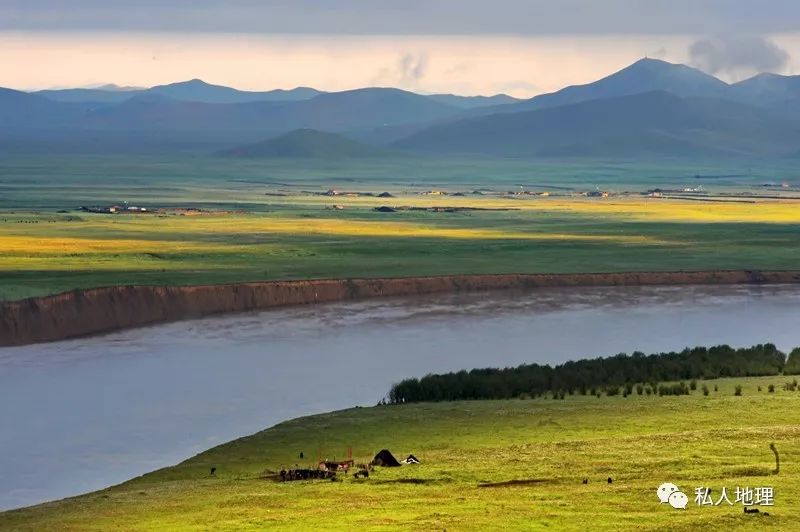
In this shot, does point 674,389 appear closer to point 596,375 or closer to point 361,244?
point 596,375

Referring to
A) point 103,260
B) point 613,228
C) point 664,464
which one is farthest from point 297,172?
point 664,464

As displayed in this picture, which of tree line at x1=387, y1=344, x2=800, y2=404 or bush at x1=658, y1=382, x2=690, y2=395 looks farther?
tree line at x1=387, y1=344, x2=800, y2=404

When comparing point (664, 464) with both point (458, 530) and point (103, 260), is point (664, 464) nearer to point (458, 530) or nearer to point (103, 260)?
point (458, 530)

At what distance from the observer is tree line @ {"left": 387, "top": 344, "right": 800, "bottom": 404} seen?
30.8 m

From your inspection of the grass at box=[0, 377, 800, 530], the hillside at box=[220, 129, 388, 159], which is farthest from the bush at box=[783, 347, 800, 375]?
the hillside at box=[220, 129, 388, 159]

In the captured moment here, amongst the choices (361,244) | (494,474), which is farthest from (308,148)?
(494,474)

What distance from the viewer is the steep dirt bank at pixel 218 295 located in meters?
41.9

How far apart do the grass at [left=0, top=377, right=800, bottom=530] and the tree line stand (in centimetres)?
313

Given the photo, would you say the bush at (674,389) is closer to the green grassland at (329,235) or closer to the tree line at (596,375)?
the tree line at (596,375)

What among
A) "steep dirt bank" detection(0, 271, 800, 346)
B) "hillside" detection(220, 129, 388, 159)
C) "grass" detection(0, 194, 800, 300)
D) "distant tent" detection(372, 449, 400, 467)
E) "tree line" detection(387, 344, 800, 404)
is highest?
"hillside" detection(220, 129, 388, 159)

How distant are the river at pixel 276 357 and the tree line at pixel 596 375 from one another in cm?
174

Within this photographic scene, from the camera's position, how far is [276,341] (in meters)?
41.6

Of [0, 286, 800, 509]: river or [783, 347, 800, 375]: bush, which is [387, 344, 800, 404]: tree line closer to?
[783, 347, 800, 375]: bush

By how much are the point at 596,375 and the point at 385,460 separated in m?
11.0
